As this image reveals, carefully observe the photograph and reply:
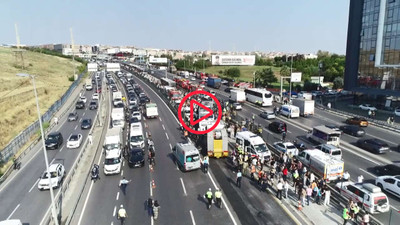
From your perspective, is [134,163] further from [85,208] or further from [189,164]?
[85,208]

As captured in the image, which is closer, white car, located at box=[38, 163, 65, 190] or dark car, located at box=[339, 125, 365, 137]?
white car, located at box=[38, 163, 65, 190]

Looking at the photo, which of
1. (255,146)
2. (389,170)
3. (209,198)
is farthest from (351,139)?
(209,198)

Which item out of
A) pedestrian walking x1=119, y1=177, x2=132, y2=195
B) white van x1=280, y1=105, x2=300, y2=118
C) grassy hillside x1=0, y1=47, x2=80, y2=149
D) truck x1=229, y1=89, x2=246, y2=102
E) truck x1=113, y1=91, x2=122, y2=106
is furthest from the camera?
truck x1=229, y1=89, x2=246, y2=102

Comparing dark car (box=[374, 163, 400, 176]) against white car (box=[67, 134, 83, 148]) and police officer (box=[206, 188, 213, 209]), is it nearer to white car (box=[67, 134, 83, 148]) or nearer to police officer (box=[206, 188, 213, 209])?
police officer (box=[206, 188, 213, 209])

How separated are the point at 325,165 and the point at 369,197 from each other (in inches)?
217

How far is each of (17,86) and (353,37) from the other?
9439 centimetres

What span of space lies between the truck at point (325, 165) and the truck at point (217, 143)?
8.94 m

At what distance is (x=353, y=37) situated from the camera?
70.9 metres

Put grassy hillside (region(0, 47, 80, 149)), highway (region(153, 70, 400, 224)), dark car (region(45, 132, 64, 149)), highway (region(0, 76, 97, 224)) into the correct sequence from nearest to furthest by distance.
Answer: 1. highway (region(0, 76, 97, 224))
2. highway (region(153, 70, 400, 224))
3. dark car (region(45, 132, 64, 149))
4. grassy hillside (region(0, 47, 80, 149))

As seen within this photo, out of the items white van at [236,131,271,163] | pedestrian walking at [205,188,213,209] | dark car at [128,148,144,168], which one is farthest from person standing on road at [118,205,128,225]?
white van at [236,131,271,163]

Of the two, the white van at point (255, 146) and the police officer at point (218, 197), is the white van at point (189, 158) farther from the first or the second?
the police officer at point (218, 197)

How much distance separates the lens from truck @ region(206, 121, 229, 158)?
105ft

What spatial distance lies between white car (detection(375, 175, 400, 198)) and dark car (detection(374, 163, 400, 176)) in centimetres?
332

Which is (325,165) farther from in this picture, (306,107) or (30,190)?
(306,107)
